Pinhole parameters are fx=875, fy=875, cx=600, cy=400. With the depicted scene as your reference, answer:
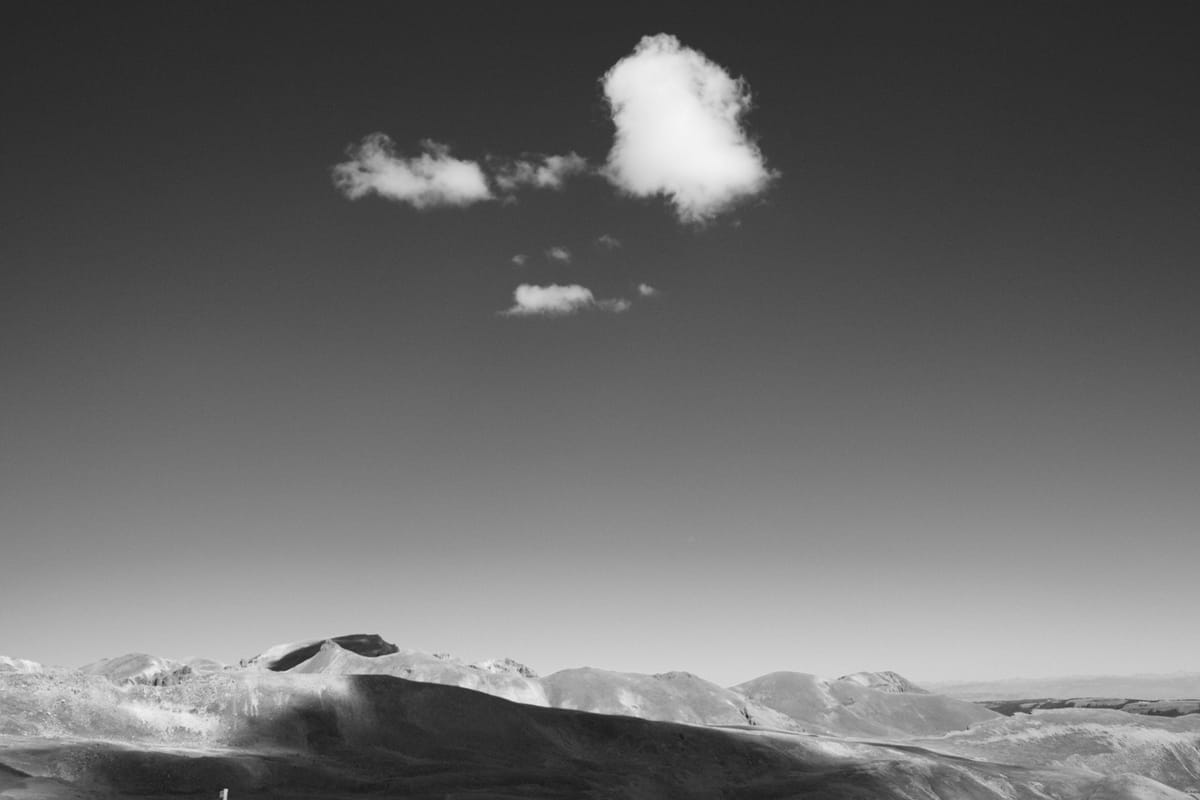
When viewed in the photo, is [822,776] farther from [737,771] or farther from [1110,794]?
[1110,794]

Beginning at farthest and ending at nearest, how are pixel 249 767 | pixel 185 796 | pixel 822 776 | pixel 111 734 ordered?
pixel 822 776 → pixel 111 734 → pixel 249 767 → pixel 185 796

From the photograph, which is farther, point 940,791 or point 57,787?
point 940,791

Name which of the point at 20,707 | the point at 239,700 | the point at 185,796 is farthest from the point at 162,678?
the point at 185,796

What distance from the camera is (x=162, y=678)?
436 feet

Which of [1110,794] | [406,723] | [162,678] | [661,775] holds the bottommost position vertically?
[1110,794]

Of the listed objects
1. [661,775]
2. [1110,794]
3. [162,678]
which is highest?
[162,678]

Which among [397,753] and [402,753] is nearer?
[397,753]

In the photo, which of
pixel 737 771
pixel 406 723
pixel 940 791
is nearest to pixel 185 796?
pixel 406 723

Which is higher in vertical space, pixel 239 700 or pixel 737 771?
pixel 239 700

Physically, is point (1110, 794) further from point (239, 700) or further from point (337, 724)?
point (239, 700)

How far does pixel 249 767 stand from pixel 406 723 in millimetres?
38689

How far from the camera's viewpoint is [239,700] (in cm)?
12506

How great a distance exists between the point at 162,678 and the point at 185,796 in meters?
51.1

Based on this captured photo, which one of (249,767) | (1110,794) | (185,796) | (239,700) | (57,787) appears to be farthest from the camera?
(1110,794)
